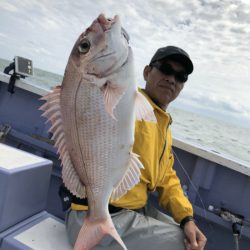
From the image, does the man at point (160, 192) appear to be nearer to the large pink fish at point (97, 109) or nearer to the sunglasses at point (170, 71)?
the sunglasses at point (170, 71)

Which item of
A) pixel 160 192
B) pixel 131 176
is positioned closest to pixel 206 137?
pixel 160 192

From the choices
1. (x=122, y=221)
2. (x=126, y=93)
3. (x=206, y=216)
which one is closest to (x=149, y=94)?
(x=122, y=221)

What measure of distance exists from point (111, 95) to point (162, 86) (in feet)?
4.03


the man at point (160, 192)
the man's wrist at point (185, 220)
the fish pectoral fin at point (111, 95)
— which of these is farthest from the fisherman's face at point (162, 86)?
the fish pectoral fin at point (111, 95)

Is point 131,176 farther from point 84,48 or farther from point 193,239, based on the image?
point 193,239

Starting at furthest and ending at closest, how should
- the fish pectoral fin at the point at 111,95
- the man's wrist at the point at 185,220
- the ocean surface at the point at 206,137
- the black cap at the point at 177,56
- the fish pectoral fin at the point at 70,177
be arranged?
the ocean surface at the point at 206,137 < the black cap at the point at 177,56 < the man's wrist at the point at 185,220 < the fish pectoral fin at the point at 70,177 < the fish pectoral fin at the point at 111,95

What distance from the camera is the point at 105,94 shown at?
1.43 metres

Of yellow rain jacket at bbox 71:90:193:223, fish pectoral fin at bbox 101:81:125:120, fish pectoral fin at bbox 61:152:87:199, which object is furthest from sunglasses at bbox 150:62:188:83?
fish pectoral fin at bbox 61:152:87:199

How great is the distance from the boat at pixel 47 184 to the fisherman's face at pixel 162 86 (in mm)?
935

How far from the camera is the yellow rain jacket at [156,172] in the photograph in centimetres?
226

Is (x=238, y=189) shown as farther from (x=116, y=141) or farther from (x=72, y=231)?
(x=116, y=141)

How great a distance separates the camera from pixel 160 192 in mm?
2699

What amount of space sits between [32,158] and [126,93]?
4.48ft

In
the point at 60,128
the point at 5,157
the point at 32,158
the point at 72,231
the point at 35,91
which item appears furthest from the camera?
the point at 35,91
